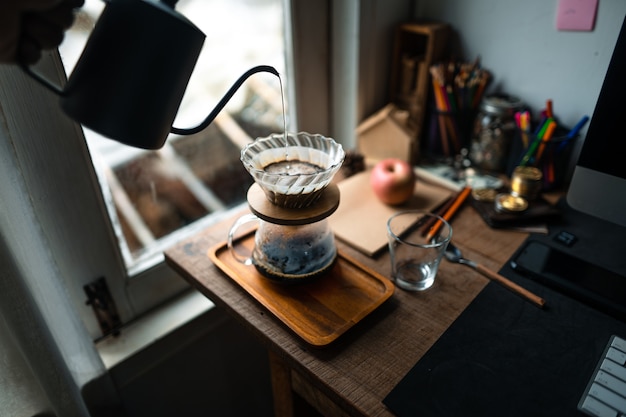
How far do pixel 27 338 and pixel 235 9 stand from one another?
705mm

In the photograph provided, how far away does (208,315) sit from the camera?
39.2 inches

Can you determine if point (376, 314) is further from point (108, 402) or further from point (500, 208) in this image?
point (108, 402)

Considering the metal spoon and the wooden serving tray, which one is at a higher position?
the metal spoon

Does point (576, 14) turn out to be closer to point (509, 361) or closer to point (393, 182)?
point (393, 182)

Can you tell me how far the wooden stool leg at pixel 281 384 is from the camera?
792 millimetres

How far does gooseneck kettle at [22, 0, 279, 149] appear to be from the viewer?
1.51ft

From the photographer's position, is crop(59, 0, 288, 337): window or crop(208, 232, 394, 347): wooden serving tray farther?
crop(59, 0, 288, 337): window

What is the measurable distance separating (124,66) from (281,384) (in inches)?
23.5

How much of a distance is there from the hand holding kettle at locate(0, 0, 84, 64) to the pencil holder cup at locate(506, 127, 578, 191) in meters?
0.84

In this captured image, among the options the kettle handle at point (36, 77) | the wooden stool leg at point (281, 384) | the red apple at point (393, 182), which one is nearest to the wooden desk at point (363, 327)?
the wooden stool leg at point (281, 384)

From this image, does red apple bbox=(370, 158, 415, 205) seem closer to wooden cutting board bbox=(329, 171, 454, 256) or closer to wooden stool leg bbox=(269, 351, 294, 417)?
wooden cutting board bbox=(329, 171, 454, 256)

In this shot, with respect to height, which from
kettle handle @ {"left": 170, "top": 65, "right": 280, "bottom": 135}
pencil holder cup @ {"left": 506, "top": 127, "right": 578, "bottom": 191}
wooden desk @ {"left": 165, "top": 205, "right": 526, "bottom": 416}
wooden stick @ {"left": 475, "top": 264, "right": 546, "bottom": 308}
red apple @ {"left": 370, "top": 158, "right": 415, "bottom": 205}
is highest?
kettle handle @ {"left": 170, "top": 65, "right": 280, "bottom": 135}

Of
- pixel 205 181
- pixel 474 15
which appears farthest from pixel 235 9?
pixel 474 15

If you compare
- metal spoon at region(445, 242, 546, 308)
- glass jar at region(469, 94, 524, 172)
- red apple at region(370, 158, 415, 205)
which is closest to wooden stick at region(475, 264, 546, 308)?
metal spoon at region(445, 242, 546, 308)
